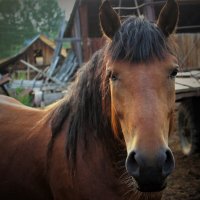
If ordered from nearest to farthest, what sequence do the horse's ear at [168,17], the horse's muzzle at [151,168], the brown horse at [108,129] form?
the horse's muzzle at [151,168] < the brown horse at [108,129] < the horse's ear at [168,17]

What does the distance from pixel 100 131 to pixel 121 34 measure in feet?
2.44

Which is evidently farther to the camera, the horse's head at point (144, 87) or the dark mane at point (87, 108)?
the dark mane at point (87, 108)

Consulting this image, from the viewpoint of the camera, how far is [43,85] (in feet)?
53.7

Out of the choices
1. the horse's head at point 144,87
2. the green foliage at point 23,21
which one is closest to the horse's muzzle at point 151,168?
the horse's head at point 144,87

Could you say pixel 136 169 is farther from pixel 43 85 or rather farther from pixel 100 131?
pixel 43 85

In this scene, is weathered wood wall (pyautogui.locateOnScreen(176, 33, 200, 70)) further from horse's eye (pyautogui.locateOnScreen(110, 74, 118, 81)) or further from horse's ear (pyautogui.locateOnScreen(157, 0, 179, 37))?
horse's eye (pyautogui.locateOnScreen(110, 74, 118, 81))

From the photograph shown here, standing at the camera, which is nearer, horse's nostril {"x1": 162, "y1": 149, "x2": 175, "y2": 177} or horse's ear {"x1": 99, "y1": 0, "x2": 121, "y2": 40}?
horse's nostril {"x1": 162, "y1": 149, "x2": 175, "y2": 177}

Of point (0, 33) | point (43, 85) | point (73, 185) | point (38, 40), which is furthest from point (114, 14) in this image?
point (0, 33)

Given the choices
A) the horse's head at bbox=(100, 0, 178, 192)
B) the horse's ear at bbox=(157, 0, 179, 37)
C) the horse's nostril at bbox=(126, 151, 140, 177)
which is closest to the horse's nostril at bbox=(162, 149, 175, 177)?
the horse's head at bbox=(100, 0, 178, 192)

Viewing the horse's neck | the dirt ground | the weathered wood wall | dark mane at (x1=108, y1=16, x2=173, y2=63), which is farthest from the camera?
the weathered wood wall

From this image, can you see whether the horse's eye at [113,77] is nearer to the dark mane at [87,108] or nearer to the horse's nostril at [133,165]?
the dark mane at [87,108]

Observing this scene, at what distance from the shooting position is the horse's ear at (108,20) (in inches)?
89.4

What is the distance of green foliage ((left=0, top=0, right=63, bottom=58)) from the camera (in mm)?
47731

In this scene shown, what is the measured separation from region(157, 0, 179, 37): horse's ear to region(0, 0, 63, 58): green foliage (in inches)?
1749
